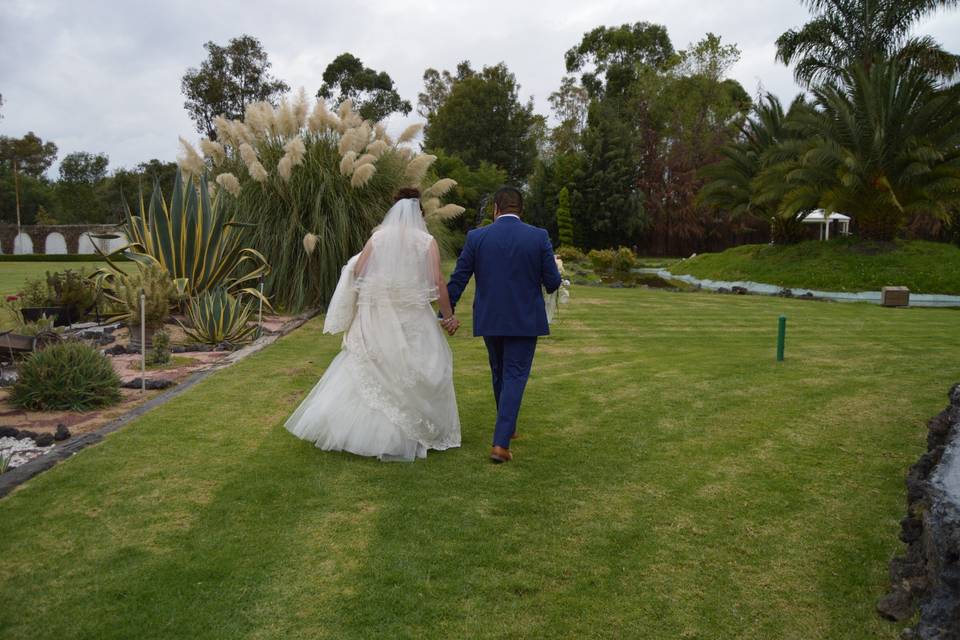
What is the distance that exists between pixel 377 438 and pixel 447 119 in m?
56.9

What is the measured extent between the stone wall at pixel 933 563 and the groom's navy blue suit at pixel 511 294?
7.84 feet

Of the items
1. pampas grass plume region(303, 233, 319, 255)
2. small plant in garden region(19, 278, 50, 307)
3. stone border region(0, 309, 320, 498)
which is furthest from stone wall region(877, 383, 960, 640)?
small plant in garden region(19, 278, 50, 307)

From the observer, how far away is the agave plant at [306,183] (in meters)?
12.6

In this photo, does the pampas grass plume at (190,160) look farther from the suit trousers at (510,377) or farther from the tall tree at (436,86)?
the tall tree at (436,86)

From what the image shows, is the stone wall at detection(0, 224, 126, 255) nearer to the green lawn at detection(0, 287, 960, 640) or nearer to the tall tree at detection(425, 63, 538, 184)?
the tall tree at detection(425, 63, 538, 184)

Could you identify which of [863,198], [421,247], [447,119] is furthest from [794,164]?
[447,119]

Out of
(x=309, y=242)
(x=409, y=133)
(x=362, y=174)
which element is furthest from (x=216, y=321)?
(x=409, y=133)

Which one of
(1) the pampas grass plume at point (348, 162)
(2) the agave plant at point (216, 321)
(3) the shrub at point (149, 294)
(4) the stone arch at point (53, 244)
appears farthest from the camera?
(4) the stone arch at point (53, 244)

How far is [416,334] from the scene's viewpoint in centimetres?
517

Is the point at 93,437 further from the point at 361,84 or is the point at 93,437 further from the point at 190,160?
the point at 361,84

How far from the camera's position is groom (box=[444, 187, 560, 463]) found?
5016 millimetres

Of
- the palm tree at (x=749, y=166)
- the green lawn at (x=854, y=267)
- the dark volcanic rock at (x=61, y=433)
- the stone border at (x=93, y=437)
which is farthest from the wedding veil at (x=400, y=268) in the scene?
the palm tree at (x=749, y=166)

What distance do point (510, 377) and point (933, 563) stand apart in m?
2.78

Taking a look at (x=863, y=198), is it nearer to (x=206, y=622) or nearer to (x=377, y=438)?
(x=377, y=438)
